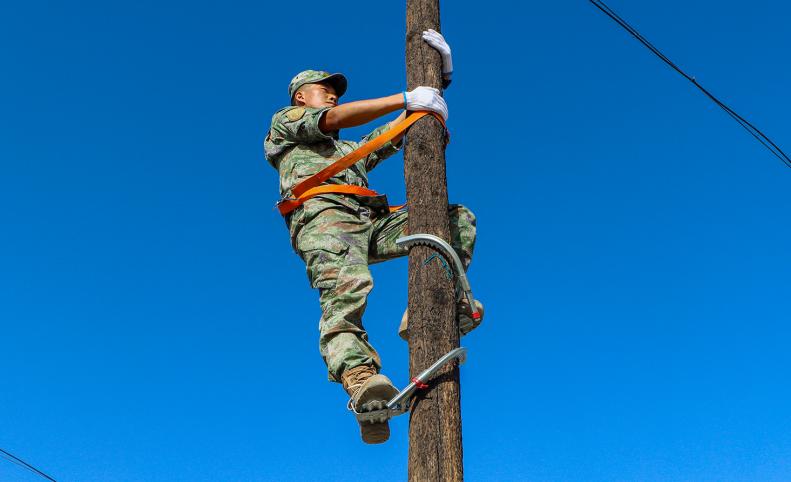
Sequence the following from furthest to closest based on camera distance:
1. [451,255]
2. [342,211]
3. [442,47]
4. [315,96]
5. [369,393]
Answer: [315,96] → [342,211] → [442,47] → [451,255] → [369,393]

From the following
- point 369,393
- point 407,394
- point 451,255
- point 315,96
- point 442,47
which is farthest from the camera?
point 315,96

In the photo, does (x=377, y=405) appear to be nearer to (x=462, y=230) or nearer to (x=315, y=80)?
(x=462, y=230)

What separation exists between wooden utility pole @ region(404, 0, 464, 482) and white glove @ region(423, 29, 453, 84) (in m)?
0.04

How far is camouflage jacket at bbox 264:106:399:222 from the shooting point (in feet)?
17.0

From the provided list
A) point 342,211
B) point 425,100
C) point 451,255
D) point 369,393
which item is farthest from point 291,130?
point 369,393

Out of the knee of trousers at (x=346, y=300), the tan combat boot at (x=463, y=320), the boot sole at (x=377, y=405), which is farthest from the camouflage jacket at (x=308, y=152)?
the boot sole at (x=377, y=405)

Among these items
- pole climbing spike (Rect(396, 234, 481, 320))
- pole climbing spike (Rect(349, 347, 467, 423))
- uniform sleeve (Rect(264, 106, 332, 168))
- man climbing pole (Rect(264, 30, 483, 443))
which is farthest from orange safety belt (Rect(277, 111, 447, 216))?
pole climbing spike (Rect(349, 347, 467, 423))

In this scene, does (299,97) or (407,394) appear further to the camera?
(299,97)

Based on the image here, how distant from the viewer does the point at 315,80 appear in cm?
560

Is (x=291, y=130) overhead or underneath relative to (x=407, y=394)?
overhead

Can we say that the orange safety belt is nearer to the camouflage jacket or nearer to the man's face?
the camouflage jacket

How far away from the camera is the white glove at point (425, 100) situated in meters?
4.62

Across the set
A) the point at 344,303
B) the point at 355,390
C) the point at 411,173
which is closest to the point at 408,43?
the point at 411,173

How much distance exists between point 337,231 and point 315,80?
1094mm
